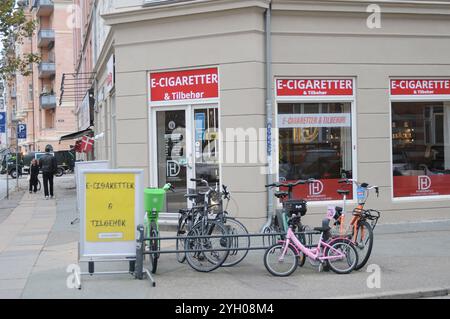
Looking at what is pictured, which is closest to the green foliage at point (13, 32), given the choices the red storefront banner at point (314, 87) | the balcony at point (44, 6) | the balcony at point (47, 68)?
the red storefront banner at point (314, 87)

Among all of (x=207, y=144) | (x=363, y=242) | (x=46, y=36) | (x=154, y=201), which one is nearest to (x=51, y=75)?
(x=46, y=36)

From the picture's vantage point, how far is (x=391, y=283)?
7.27 metres

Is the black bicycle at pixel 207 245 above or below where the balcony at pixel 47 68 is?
below

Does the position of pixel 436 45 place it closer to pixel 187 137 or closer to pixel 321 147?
pixel 321 147

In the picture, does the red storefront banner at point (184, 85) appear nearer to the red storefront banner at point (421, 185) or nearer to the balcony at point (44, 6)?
the red storefront banner at point (421, 185)

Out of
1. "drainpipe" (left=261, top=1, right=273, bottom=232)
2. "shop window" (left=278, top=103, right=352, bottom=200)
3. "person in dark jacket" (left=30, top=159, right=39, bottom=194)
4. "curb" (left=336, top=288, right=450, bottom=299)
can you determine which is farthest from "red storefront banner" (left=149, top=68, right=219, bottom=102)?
"person in dark jacket" (left=30, top=159, right=39, bottom=194)

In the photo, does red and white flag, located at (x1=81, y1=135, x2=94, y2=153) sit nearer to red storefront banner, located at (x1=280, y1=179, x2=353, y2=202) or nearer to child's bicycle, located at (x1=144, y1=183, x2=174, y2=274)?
red storefront banner, located at (x1=280, y1=179, x2=353, y2=202)

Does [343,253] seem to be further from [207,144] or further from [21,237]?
[21,237]

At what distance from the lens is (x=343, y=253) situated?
25.6 ft

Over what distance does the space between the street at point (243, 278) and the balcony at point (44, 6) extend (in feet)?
180

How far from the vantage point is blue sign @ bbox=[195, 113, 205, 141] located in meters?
11.7

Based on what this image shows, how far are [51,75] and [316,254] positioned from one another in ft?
203

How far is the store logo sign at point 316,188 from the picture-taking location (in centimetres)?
1177

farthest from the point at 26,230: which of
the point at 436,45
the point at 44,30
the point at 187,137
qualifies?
the point at 44,30
